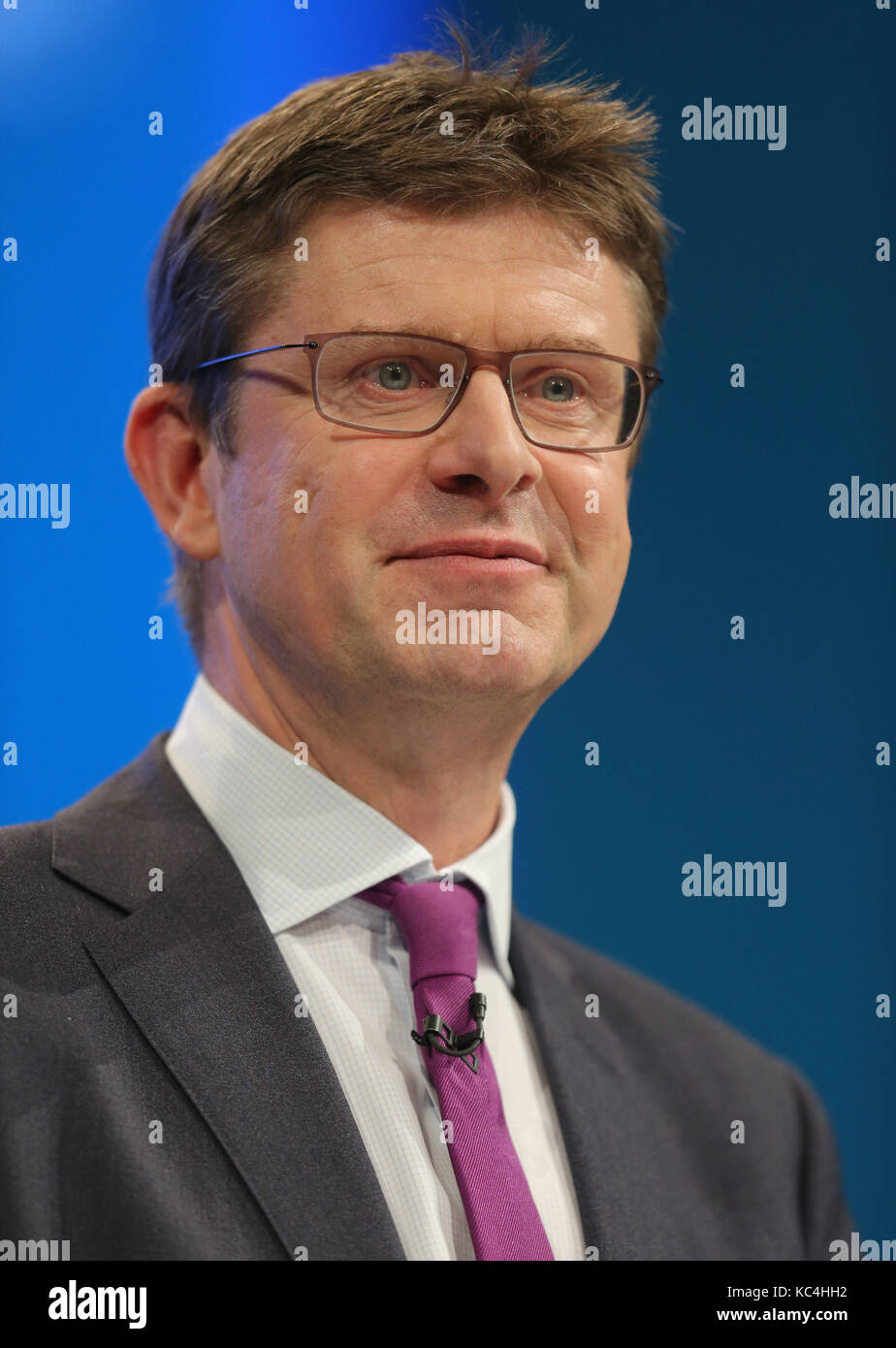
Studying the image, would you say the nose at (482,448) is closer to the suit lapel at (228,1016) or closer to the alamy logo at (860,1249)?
the suit lapel at (228,1016)

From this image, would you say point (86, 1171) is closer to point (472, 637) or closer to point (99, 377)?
point (472, 637)

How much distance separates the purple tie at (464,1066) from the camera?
5.14 ft

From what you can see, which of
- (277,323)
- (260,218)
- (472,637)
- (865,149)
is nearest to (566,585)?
(472,637)

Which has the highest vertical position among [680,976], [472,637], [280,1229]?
[472,637]

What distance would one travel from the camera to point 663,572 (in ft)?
8.55

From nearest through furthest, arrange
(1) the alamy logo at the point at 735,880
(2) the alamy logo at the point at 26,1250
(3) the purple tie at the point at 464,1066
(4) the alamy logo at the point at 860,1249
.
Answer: (2) the alamy logo at the point at 26,1250
(3) the purple tie at the point at 464,1066
(4) the alamy logo at the point at 860,1249
(1) the alamy logo at the point at 735,880

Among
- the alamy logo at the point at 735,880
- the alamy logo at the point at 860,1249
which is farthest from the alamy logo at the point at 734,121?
the alamy logo at the point at 860,1249

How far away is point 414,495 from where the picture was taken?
1688mm

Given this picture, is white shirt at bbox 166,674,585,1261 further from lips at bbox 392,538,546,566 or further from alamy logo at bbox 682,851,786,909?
alamy logo at bbox 682,851,786,909

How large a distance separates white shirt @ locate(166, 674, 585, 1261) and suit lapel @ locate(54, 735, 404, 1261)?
63 mm

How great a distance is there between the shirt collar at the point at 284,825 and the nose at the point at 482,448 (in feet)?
1.40

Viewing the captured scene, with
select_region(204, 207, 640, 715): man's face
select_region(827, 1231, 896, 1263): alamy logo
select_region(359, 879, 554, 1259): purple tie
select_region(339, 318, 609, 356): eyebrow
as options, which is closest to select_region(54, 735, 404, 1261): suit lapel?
select_region(359, 879, 554, 1259): purple tie

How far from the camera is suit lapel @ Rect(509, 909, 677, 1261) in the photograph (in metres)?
1.76

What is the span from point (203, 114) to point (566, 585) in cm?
111
